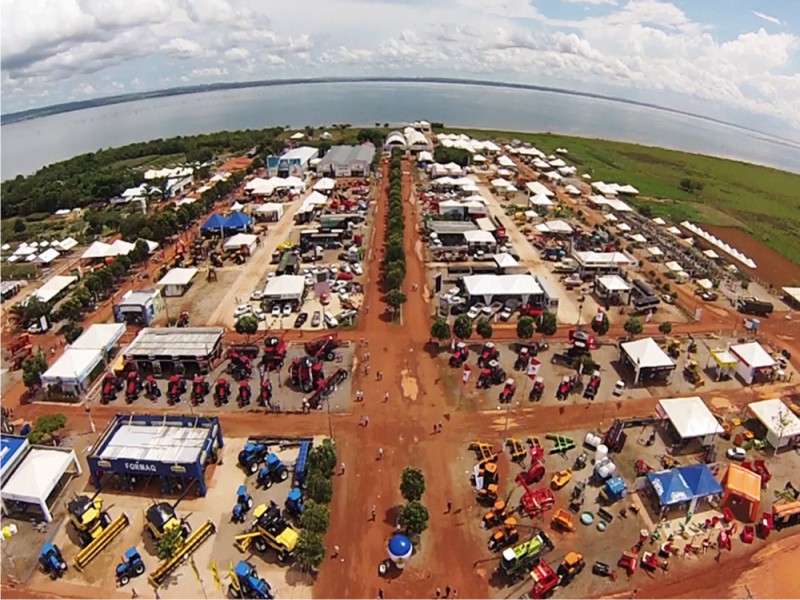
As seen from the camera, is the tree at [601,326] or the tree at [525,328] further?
the tree at [601,326]

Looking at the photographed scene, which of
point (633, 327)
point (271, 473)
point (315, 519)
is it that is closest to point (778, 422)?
point (633, 327)

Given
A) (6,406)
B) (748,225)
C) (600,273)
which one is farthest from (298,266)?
(748,225)

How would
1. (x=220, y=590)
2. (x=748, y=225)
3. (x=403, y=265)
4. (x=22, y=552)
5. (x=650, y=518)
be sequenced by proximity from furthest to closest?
1. (x=748, y=225)
2. (x=403, y=265)
3. (x=650, y=518)
4. (x=22, y=552)
5. (x=220, y=590)

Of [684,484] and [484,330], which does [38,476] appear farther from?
[684,484]

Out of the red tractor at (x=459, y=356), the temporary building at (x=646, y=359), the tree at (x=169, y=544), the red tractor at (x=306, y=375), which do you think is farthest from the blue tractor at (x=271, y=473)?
the temporary building at (x=646, y=359)

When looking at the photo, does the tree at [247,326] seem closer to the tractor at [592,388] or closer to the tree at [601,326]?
the tractor at [592,388]

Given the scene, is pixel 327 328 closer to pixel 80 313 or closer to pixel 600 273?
pixel 80 313
